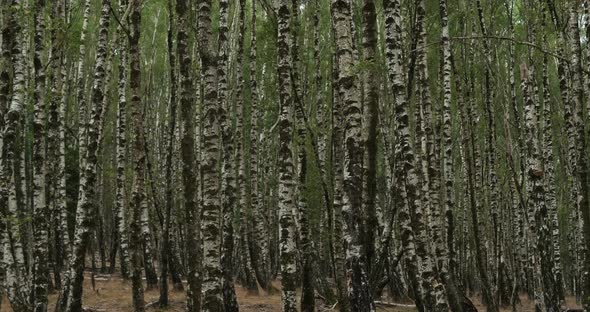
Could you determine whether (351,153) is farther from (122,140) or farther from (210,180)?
(122,140)

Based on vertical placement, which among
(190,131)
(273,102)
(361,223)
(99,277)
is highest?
(273,102)

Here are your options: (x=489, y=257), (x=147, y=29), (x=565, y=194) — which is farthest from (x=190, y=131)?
(x=565, y=194)

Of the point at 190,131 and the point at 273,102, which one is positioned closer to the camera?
the point at 190,131

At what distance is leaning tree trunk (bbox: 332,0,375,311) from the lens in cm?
733

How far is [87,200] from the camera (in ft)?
32.4

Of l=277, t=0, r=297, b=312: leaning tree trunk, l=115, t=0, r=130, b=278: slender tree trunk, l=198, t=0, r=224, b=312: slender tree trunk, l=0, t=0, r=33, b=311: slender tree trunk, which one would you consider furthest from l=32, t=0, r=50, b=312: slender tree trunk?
l=277, t=0, r=297, b=312: leaning tree trunk

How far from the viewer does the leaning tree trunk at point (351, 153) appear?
733cm

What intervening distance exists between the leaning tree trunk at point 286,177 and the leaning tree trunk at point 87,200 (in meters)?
3.42

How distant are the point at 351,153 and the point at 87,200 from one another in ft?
16.8

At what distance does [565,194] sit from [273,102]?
59.6 ft

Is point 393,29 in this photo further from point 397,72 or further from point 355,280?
point 355,280

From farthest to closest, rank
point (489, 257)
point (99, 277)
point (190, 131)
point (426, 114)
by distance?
point (99, 277) → point (489, 257) → point (426, 114) → point (190, 131)

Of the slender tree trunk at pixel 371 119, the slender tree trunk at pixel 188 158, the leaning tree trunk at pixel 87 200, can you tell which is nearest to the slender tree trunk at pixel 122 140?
the leaning tree trunk at pixel 87 200

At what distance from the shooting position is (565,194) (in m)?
31.4
